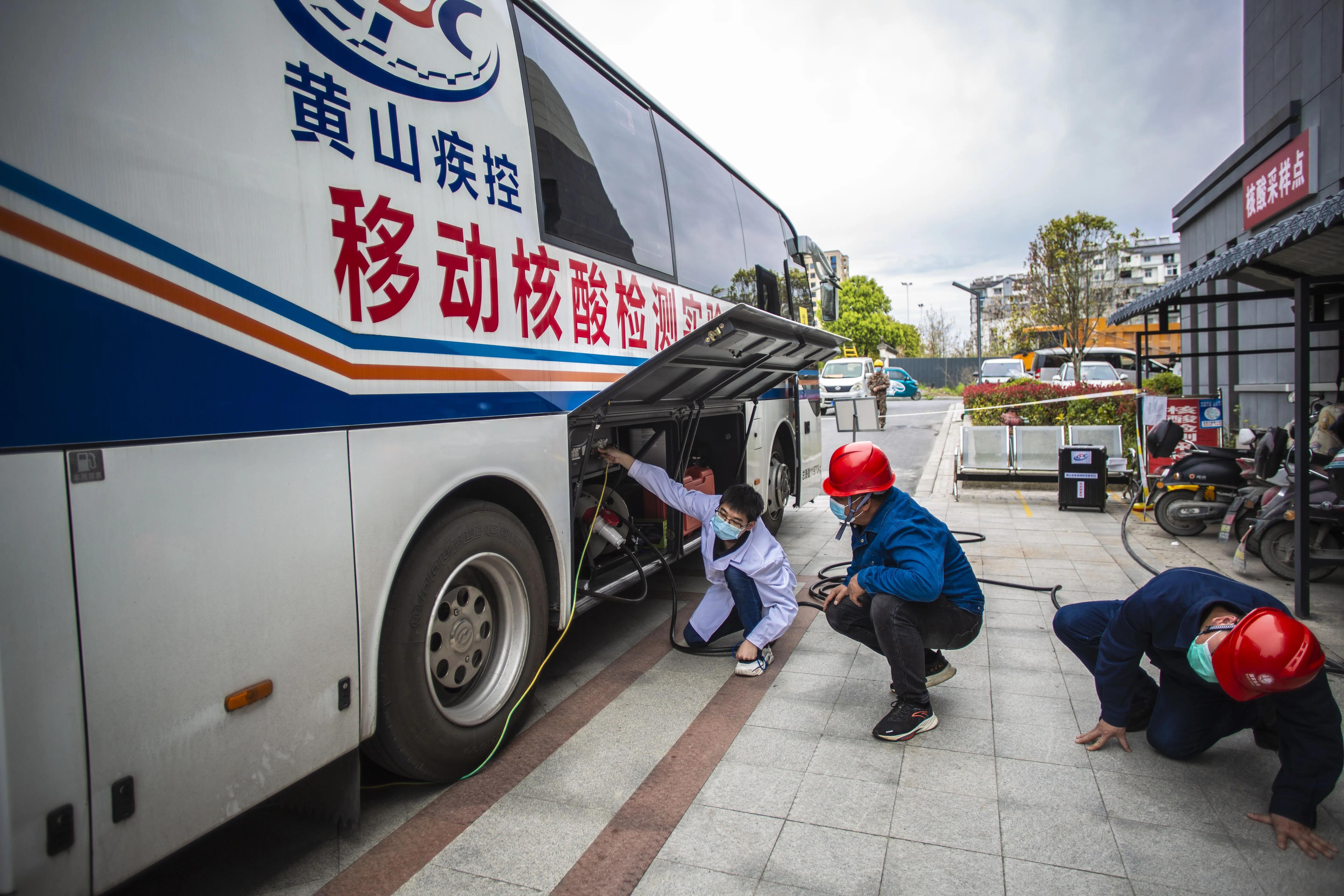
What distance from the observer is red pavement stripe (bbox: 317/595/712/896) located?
2439mm

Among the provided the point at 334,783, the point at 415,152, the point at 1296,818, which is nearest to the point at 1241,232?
the point at 1296,818

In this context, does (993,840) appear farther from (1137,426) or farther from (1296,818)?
(1137,426)

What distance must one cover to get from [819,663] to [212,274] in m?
3.57

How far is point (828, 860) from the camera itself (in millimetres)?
2500

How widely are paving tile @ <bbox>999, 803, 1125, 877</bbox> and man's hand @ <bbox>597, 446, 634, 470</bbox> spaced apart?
2.52m

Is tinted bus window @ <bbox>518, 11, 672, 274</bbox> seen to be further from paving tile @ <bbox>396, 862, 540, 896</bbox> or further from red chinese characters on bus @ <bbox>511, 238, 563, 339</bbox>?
paving tile @ <bbox>396, 862, 540, 896</bbox>

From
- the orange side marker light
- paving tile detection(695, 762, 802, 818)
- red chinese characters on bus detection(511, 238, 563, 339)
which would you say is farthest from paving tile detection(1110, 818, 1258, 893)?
red chinese characters on bus detection(511, 238, 563, 339)

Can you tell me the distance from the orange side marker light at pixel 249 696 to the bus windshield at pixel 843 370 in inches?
1007

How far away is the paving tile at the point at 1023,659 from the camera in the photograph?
4172mm

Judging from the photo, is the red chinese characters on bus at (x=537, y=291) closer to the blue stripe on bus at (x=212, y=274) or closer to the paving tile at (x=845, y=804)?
the blue stripe on bus at (x=212, y=274)

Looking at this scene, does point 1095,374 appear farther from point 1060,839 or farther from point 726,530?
point 1060,839

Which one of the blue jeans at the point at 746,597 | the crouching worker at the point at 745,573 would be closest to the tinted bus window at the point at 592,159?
the crouching worker at the point at 745,573

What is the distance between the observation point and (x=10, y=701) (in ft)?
5.20

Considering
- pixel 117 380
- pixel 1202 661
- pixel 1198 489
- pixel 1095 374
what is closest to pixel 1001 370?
pixel 1095 374
